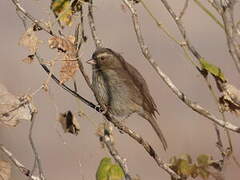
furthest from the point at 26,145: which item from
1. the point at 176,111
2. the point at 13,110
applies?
the point at 13,110

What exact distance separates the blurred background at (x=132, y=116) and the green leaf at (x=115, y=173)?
538 cm

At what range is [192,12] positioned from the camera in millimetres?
16469

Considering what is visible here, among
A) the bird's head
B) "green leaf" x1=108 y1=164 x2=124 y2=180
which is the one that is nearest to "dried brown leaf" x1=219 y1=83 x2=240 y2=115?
"green leaf" x1=108 y1=164 x2=124 y2=180

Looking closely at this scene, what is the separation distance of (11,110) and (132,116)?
28.8 feet

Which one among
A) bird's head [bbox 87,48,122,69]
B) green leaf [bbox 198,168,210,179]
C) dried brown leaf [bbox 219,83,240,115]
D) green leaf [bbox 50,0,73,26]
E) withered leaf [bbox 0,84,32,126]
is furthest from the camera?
bird's head [bbox 87,48,122,69]

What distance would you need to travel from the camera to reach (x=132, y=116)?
42.0ft

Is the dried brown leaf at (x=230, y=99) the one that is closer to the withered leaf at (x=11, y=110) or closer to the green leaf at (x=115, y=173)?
the green leaf at (x=115, y=173)

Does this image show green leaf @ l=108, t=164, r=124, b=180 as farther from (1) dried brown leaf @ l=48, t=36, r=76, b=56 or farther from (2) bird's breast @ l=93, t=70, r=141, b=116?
(2) bird's breast @ l=93, t=70, r=141, b=116

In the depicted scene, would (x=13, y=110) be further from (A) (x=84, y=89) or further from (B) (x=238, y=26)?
(A) (x=84, y=89)

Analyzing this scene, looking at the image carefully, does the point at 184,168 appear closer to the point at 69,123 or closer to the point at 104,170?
the point at 104,170

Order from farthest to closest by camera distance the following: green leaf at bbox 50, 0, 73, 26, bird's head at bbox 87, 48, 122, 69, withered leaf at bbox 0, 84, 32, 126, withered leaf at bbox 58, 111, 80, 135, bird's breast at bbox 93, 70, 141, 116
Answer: bird's breast at bbox 93, 70, 141, 116 → bird's head at bbox 87, 48, 122, 69 → withered leaf at bbox 58, 111, 80, 135 → green leaf at bbox 50, 0, 73, 26 → withered leaf at bbox 0, 84, 32, 126

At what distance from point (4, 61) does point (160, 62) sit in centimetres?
263

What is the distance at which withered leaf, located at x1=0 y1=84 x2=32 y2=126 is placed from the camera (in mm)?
4066

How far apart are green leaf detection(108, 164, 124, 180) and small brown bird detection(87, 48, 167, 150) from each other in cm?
300
